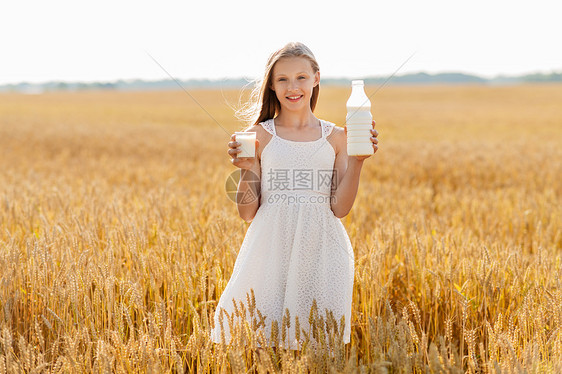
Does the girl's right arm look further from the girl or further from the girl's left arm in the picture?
the girl's left arm

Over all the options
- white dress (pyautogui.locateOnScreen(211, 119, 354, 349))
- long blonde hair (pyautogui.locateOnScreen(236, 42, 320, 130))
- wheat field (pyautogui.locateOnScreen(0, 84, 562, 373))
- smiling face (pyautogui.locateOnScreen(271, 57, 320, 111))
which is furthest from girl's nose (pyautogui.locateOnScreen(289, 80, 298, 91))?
wheat field (pyautogui.locateOnScreen(0, 84, 562, 373))

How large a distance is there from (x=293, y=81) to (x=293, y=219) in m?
0.64

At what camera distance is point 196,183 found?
748cm

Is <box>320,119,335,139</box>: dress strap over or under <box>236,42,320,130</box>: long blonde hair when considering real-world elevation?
under

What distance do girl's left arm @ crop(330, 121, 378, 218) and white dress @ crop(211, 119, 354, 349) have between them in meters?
0.05

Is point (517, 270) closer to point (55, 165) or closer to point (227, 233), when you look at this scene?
point (227, 233)

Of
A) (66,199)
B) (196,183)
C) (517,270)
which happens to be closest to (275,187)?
(517,270)

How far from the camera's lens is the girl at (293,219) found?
89.7 inches

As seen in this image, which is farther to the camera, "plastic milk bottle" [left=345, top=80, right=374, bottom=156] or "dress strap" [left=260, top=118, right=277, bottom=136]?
"dress strap" [left=260, top=118, right=277, bottom=136]

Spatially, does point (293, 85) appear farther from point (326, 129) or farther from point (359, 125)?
point (359, 125)

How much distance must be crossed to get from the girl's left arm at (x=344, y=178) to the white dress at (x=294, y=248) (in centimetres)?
5

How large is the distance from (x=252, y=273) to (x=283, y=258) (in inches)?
6.3

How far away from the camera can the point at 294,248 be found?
89.4 inches

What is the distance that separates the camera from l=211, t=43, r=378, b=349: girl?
89.7 inches
